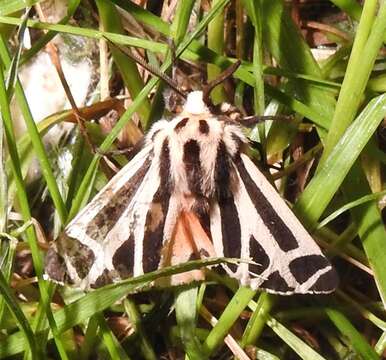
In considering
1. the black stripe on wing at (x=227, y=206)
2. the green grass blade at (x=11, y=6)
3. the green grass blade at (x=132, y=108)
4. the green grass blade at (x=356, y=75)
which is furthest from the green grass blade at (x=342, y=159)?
the green grass blade at (x=11, y=6)

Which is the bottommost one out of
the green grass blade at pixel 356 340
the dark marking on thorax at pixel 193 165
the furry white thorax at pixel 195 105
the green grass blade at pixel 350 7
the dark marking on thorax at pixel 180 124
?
the green grass blade at pixel 356 340

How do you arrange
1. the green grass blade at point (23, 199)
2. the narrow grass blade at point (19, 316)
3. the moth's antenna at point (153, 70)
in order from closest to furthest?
the narrow grass blade at point (19, 316), the green grass blade at point (23, 199), the moth's antenna at point (153, 70)

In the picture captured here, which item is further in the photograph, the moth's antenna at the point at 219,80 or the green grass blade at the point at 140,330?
the green grass blade at the point at 140,330

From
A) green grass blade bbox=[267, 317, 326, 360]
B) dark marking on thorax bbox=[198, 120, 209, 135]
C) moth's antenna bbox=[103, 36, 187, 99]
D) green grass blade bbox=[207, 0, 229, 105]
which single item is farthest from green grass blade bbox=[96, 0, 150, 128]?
green grass blade bbox=[267, 317, 326, 360]

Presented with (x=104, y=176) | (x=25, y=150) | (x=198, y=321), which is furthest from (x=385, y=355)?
(x=25, y=150)

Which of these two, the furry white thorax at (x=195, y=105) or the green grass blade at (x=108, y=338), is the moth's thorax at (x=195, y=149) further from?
the green grass blade at (x=108, y=338)

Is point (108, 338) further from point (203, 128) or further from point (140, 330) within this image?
point (203, 128)

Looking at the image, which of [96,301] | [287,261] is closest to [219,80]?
[287,261]

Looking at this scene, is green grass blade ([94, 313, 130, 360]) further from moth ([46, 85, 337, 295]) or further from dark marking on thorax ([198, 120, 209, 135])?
dark marking on thorax ([198, 120, 209, 135])
